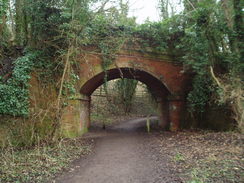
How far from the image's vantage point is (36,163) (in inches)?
209

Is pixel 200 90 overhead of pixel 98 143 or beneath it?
overhead

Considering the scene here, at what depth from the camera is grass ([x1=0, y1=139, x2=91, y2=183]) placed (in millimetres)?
4434

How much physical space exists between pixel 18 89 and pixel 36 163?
11.1 feet

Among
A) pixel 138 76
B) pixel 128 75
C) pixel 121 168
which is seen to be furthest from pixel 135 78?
pixel 121 168

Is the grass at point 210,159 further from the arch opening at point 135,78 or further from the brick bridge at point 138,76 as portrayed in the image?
the arch opening at point 135,78

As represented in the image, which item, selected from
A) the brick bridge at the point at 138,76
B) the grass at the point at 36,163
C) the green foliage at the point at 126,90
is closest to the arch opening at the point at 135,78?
the brick bridge at the point at 138,76

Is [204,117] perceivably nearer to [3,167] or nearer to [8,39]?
[3,167]

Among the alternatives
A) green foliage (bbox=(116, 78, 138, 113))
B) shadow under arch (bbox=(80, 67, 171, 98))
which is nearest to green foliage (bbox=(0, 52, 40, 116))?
shadow under arch (bbox=(80, 67, 171, 98))

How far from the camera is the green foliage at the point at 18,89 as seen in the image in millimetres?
7176

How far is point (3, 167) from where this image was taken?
4.89m

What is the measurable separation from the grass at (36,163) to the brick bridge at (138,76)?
2105 mm

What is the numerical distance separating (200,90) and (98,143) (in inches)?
198

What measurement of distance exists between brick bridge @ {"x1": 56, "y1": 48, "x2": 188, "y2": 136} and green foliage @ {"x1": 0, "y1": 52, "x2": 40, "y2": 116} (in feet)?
5.92

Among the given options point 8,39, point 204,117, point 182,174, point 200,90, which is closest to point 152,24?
point 200,90
